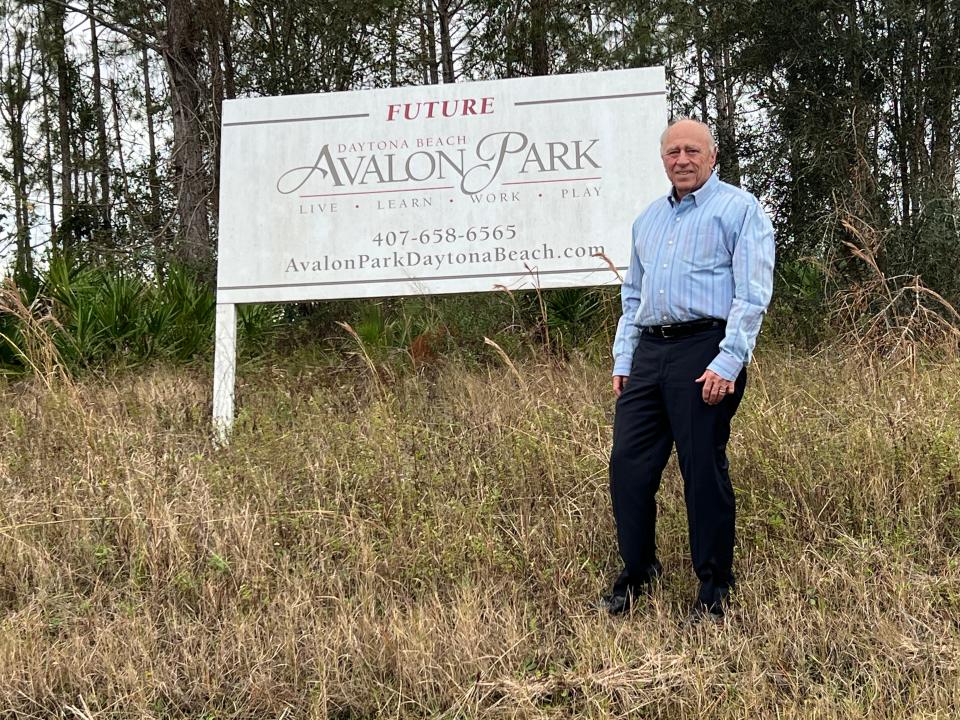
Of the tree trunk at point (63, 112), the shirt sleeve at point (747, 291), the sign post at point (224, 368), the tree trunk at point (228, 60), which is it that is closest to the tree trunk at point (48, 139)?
the tree trunk at point (63, 112)

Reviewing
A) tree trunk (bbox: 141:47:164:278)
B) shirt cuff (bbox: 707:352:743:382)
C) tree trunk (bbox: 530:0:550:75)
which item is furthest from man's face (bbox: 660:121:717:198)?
tree trunk (bbox: 530:0:550:75)

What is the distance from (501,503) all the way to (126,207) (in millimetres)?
9590

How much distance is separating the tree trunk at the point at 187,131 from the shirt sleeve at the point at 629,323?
6918 millimetres

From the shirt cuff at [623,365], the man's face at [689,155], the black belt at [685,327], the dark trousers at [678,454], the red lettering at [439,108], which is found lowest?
the dark trousers at [678,454]

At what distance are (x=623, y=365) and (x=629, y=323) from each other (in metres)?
0.17

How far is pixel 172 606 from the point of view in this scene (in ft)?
11.9

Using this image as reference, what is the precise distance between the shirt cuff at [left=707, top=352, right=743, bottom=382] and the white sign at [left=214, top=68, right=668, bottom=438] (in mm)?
2678

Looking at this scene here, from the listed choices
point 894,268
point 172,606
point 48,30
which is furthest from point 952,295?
point 48,30

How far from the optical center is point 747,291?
3.12 m

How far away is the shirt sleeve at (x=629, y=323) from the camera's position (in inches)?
140

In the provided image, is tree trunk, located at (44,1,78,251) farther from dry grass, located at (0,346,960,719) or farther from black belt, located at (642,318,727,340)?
black belt, located at (642,318,727,340)

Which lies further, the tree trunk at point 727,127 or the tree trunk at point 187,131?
the tree trunk at point 187,131

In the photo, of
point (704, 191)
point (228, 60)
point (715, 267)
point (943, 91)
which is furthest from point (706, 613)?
point (228, 60)

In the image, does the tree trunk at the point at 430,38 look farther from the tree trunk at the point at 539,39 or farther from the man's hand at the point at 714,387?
the man's hand at the point at 714,387
